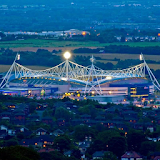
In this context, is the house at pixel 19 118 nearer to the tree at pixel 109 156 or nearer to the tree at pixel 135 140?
the tree at pixel 135 140

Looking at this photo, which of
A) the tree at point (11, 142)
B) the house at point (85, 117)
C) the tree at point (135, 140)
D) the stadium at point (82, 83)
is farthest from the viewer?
the stadium at point (82, 83)

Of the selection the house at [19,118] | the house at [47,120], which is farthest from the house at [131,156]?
the house at [19,118]

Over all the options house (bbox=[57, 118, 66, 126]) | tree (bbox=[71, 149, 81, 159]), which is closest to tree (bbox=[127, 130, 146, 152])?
tree (bbox=[71, 149, 81, 159])

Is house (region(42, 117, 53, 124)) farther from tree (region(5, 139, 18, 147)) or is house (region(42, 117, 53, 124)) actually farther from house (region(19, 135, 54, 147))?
tree (region(5, 139, 18, 147))

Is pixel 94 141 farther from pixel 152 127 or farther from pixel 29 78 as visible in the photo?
pixel 29 78

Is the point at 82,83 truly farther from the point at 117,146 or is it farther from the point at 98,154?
the point at 98,154

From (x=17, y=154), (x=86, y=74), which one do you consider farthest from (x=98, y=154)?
(x=86, y=74)
